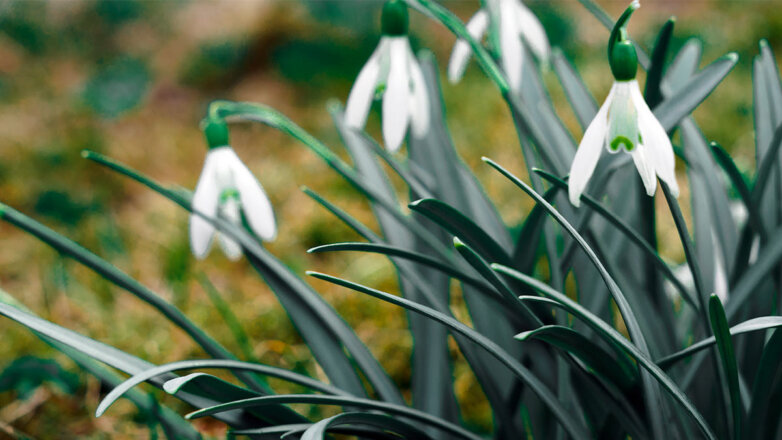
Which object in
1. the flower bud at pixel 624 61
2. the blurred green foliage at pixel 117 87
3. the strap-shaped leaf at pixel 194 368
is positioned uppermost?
the blurred green foliage at pixel 117 87

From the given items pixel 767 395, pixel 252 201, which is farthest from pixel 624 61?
pixel 252 201

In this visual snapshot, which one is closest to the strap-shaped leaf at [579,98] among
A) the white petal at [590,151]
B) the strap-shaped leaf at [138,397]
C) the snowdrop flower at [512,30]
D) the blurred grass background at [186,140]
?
the snowdrop flower at [512,30]

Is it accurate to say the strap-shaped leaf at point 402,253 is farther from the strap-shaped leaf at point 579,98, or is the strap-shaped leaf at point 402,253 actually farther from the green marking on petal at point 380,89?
the strap-shaped leaf at point 579,98

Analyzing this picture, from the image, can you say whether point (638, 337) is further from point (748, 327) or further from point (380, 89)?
point (380, 89)

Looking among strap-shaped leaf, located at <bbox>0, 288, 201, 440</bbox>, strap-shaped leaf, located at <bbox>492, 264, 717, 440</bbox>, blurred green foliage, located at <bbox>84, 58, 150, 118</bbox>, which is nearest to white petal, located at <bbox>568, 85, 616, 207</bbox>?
strap-shaped leaf, located at <bbox>492, 264, 717, 440</bbox>

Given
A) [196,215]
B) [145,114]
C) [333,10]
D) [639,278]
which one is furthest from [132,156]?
[639,278]

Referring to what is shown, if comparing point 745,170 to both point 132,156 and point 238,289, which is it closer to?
point 238,289
